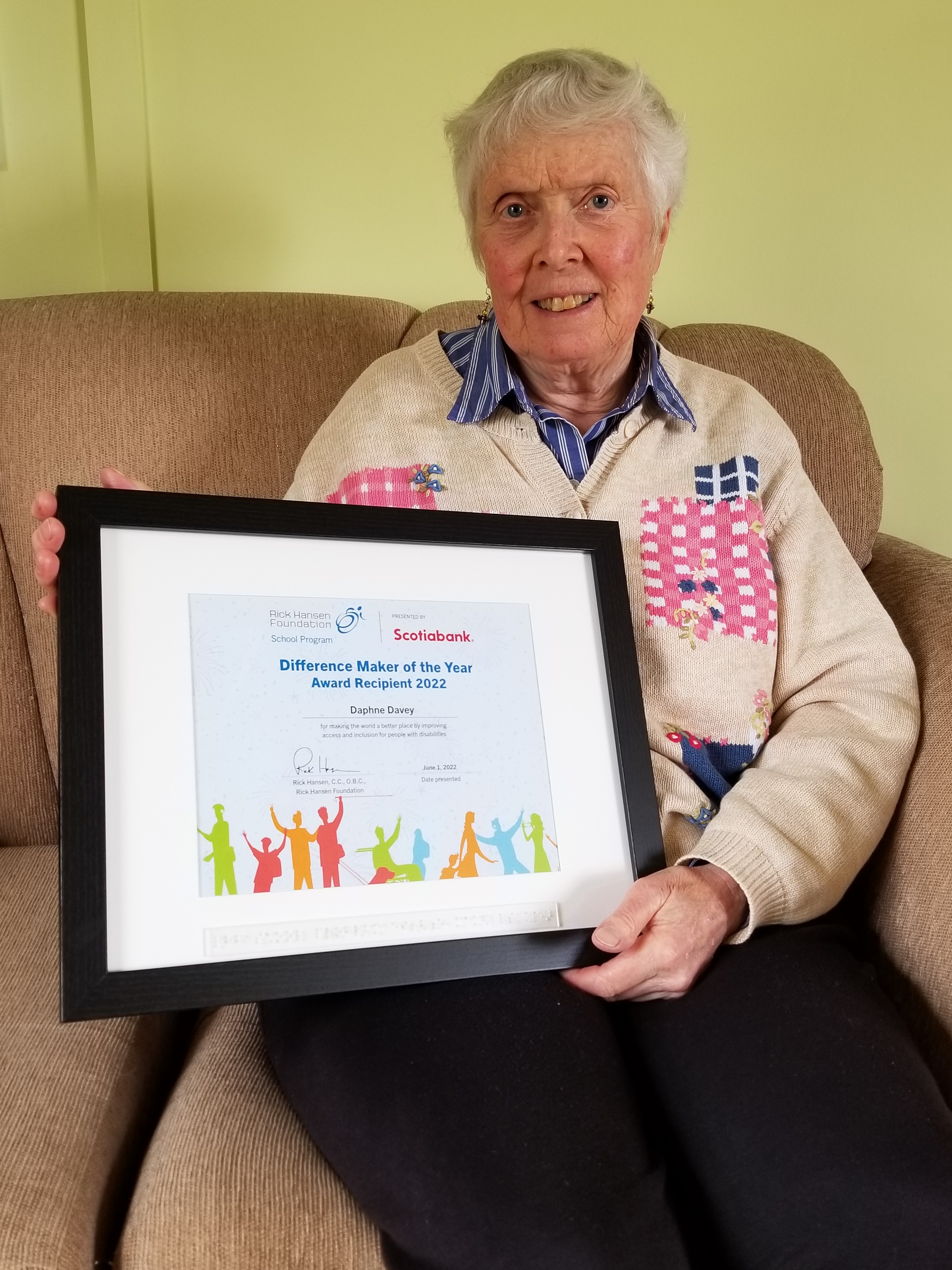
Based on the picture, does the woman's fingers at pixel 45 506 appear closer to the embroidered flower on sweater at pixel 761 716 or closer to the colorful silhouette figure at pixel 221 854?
the colorful silhouette figure at pixel 221 854

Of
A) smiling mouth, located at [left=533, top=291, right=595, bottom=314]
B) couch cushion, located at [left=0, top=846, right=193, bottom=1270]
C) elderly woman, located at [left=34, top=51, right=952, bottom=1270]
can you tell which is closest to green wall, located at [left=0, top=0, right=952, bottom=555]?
elderly woman, located at [left=34, top=51, right=952, bottom=1270]

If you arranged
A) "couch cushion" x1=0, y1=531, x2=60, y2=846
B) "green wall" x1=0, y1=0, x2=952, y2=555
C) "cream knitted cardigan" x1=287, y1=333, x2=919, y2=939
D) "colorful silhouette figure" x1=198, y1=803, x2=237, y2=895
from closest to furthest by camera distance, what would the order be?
"colorful silhouette figure" x1=198, y1=803, x2=237, y2=895 → "cream knitted cardigan" x1=287, y1=333, x2=919, y2=939 → "couch cushion" x1=0, y1=531, x2=60, y2=846 → "green wall" x1=0, y1=0, x2=952, y2=555

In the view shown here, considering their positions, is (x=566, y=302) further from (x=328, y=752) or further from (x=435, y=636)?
(x=328, y=752)

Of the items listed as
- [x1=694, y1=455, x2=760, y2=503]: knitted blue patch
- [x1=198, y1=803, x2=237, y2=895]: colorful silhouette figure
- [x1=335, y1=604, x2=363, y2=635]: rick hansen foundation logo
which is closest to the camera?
[x1=198, y1=803, x2=237, y2=895]: colorful silhouette figure

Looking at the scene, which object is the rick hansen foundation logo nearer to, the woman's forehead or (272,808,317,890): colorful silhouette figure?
(272,808,317,890): colorful silhouette figure

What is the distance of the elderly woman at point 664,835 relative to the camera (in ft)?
2.54

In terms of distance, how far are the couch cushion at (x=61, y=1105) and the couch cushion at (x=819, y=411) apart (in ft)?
3.46

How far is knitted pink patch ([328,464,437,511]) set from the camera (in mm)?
1201

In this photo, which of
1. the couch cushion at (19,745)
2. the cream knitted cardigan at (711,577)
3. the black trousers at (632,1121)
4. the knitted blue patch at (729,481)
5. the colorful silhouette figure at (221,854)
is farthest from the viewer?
the couch cushion at (19,745)

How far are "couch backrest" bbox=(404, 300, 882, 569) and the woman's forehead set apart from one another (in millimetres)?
358

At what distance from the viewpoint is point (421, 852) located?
91 centimetres

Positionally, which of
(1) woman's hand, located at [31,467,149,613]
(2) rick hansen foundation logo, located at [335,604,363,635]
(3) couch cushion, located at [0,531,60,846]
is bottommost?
→ (3) couch cushion, located at [0,531,60,846]

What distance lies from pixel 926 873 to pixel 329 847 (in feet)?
1.96

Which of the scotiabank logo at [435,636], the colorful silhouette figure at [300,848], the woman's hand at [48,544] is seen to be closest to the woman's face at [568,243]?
the scotiabank logo at [435,636]
